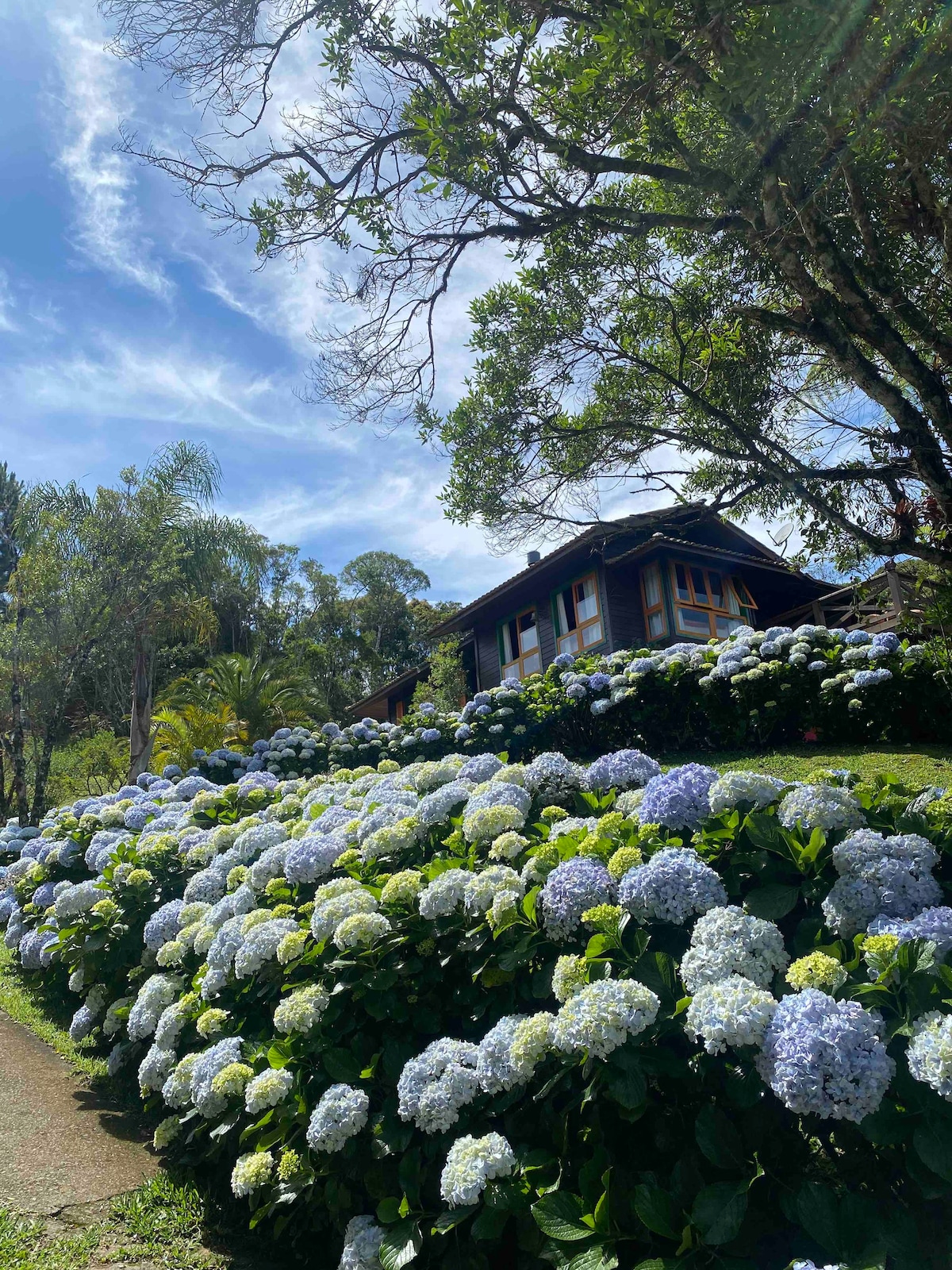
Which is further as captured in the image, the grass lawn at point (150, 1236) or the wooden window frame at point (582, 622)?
the wooden window frame at point (582, 622)

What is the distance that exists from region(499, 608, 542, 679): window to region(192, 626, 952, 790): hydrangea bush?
9702 mm

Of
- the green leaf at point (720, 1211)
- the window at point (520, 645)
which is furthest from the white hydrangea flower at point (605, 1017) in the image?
the window at point (520, 645)

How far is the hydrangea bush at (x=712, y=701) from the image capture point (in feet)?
27.8

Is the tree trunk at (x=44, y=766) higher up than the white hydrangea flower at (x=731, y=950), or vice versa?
the tree trunk at (x=44, y=766)

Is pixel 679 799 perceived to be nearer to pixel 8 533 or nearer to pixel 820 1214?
pixel 820 1214

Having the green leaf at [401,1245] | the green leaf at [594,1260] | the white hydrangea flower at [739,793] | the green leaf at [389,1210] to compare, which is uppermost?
the white hydrangea flower at [739,793]

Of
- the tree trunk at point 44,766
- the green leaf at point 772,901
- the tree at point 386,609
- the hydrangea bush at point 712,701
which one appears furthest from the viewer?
the tree at point 386,609

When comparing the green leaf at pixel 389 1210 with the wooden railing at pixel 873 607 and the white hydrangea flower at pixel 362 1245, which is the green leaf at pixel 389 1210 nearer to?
the white hydrangea flower at pixel 362 1245

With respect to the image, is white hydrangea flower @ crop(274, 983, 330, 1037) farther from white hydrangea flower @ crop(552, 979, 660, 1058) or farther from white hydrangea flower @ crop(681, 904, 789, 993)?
white hydrangea flower @ crop(681, 904, 789, 993)

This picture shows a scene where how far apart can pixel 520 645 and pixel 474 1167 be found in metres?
20.0

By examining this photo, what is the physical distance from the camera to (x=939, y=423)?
329cm

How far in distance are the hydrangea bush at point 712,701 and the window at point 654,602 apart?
24.5ft

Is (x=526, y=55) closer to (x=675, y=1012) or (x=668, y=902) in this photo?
(x=668, y=902)

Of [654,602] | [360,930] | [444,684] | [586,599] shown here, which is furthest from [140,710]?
[360,930]
